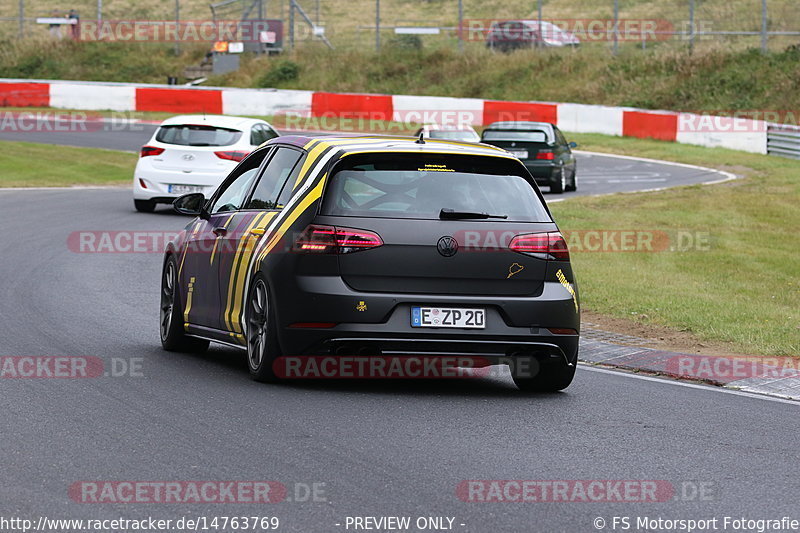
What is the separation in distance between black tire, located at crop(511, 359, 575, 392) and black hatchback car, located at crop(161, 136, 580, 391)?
1cm

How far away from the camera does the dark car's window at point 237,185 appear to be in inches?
404

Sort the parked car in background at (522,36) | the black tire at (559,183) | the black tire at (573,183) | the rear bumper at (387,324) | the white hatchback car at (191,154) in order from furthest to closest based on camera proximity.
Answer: the parked car in background at (522,36)
the black tire at (573,183)
the black tire at (559,183)
the white hatchback car at (191,154)
the rear bumper at (387,324)

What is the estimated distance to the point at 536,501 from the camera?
6.30 m

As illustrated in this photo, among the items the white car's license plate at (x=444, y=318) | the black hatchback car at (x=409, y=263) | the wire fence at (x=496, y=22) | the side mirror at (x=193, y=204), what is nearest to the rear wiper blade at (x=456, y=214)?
the black hatchback car at (x=409, y=263)

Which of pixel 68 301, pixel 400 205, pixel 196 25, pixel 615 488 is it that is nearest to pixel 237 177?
pixel 400 205

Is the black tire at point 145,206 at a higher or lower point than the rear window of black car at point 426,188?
lower

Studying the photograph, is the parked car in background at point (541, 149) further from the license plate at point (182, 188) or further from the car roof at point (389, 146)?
the car roof at point (389, 146)

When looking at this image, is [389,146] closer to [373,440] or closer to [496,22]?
[373,440]

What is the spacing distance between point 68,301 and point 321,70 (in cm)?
4352

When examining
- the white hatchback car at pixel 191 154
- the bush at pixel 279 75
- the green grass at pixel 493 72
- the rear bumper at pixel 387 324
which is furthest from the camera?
the bush at pixel 279 75

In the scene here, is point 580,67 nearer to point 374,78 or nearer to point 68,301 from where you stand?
point 374,78

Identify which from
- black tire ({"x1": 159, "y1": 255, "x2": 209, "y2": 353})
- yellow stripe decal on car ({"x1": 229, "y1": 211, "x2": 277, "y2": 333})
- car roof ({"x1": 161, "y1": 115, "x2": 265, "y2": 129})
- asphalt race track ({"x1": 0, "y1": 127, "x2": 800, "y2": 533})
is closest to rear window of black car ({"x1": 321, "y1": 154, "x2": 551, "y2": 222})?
yellow stripe decal on car ({"x1": 229, "y1": 211, "x2": 277, "y2": 333})

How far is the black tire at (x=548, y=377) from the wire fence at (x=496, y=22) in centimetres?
3677

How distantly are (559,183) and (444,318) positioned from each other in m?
20.7
